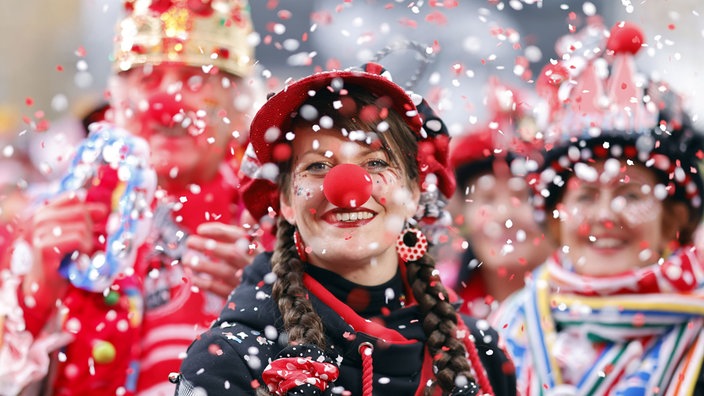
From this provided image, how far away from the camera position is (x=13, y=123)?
4766 millimetres

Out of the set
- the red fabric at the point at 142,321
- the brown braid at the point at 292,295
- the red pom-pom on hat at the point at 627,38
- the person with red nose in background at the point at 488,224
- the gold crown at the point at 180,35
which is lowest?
the person with red nose in background at the point at 488,224

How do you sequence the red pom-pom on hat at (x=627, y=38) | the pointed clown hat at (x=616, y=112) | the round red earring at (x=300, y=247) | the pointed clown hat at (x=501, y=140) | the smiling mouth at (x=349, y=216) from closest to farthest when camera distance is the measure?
1. the smiling mouth at (x=349, y=216)
2. the round red earring at (x=300, y=247)
3. the red pom-pom on hat at (x=627, y=38)
4. the pointed clown hat at (x=616, y=112)
5. the pointed clown hat at (x=501, y=140)

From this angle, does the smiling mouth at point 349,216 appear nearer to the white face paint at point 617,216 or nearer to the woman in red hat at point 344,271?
the woman in red hat at point 344,271

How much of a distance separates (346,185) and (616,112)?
4.16ft

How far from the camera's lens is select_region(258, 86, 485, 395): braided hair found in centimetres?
214

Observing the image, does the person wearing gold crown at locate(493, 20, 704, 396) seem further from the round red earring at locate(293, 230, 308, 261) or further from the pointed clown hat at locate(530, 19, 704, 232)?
the round red earring at locate(293, 230, 308, 261)

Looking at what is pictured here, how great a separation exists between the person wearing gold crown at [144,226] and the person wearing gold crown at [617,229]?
1077 mm

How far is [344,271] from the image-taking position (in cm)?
225

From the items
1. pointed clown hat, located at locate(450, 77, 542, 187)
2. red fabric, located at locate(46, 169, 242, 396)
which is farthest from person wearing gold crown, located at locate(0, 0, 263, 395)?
pointed clown hat, located at locate(450, 77, 542, 187)

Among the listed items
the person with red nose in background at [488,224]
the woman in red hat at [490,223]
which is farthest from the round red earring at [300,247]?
the woman in red hat at [490,223]

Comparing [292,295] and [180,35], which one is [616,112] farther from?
[180,35]

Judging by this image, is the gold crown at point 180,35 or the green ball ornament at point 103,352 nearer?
the green ball ornament at point 103,352

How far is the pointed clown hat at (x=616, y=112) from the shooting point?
115 inches

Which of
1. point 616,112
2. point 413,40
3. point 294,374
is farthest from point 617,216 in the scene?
point 294,374
